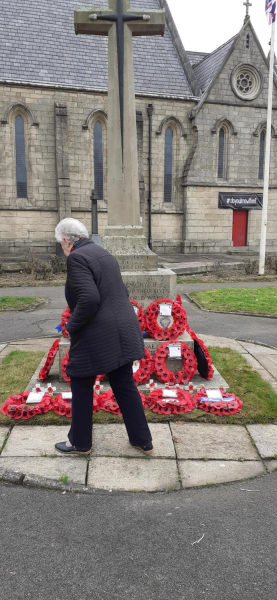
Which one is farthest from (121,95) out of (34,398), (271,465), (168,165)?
(168,165)

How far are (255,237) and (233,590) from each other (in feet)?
81.8

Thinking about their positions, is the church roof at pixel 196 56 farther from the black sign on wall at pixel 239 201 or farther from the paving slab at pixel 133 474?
the paving slab at pixel 133 474

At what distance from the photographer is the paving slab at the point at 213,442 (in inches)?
147

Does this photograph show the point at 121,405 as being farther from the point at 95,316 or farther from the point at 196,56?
the point at 196,56

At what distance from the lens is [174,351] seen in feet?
16.9

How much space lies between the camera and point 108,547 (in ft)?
8.52

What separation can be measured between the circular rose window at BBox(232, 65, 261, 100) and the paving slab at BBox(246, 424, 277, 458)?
2372 centimetres

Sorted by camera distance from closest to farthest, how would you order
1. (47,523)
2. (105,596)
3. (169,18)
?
(105,596), (47,523), (169,18)

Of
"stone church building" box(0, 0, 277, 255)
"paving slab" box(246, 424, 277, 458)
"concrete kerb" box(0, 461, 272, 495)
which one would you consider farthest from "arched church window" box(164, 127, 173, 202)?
"concrete kerb" box(0, 461, 272, 495)

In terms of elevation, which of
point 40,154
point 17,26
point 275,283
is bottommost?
point 275,283

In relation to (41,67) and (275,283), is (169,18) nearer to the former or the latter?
(41,67)

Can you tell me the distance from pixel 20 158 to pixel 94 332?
21019mm

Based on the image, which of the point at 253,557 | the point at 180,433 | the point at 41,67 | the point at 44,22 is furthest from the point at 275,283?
the point at 44,22

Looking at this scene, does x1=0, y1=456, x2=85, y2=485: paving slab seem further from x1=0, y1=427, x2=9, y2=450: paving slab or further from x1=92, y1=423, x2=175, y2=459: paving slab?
x1=0, y1=427, x2=9, y2=450: paving slab
